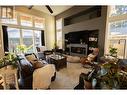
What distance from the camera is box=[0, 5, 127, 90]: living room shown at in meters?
1.67

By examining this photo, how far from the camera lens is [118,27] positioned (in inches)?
156

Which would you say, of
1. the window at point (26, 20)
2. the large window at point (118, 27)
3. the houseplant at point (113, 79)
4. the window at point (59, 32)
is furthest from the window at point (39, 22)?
the houseplant at point (113, 79)

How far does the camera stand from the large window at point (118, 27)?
11.9ft

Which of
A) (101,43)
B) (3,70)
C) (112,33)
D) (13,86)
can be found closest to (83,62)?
(101,43)

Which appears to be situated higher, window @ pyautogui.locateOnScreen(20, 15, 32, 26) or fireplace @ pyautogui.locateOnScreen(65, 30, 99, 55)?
window @ pyautogui.locateOnScreen(20, 15, 32, 26)

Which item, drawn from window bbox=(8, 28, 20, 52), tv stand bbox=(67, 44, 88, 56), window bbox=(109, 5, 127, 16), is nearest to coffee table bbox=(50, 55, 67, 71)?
tv stand bbox=(67, 44, 88, 56)

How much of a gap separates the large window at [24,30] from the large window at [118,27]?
12.8 feet

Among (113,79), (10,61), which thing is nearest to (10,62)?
(10,61)

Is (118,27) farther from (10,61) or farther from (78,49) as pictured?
(10,61)

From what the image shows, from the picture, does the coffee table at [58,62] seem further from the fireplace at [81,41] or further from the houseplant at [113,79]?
the houseplant at [113,79]

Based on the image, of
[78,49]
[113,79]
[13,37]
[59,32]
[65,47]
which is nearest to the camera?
[113,79]

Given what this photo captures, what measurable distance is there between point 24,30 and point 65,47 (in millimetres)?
2988

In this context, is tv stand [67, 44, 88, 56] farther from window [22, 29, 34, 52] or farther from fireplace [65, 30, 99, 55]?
window [22, 29, 34, 52]
